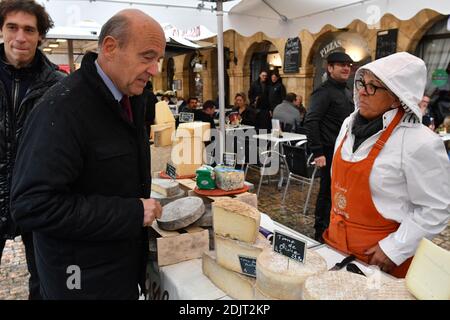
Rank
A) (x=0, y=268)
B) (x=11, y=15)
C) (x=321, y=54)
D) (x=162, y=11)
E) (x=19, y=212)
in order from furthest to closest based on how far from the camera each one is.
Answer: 1. (x=321, y=54)
2. (x=162, y=11)
3. (x=0, y=268)
4. (x=11, y=15)
5. (x=19, y=212)

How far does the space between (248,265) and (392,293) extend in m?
0.49

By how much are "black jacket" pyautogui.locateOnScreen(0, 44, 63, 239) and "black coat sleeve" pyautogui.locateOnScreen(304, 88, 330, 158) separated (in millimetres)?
2647

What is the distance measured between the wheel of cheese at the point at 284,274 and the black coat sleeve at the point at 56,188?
472mm

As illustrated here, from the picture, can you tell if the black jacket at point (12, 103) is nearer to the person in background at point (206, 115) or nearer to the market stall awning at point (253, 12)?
the market stall awning at point (253, 12)

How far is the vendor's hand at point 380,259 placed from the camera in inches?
62.8

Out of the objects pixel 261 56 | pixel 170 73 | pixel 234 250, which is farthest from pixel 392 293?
pixel 170 73

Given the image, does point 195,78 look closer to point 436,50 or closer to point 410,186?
point 436,50

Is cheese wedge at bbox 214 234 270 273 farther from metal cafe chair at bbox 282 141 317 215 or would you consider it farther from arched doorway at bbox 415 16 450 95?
arched doorway at bbox 415 16 450 95

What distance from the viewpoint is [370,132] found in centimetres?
169

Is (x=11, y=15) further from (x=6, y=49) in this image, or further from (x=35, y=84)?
(x=35, y=84)

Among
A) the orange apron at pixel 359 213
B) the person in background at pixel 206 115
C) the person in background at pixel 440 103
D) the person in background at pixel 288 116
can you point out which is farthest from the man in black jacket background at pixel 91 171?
the person in background at pixel 440 103

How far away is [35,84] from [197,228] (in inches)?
43.6

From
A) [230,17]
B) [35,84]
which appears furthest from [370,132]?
[230,17]

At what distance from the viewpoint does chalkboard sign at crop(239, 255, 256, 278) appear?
Answer: 1.32 metres
